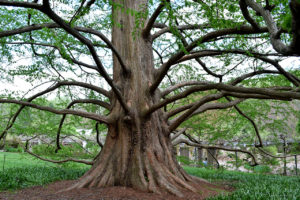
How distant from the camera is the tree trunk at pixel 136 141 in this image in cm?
522

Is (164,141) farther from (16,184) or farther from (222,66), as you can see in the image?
(16,184)

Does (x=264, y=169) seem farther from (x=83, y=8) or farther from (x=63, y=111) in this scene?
(x=83, y=8)

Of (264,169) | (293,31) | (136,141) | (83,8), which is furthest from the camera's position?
(264,169)

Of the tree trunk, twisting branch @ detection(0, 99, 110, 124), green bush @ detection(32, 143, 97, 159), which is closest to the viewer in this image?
twisting branch @ detection(0, 99, 110, 124)

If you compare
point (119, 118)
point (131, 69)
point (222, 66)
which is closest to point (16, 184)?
point (119, 118)

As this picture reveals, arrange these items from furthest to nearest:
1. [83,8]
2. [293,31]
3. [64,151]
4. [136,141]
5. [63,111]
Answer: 1. [64,151]
2. [136,141]
3. [63,111]
4. [83,8]
5. [293,31]

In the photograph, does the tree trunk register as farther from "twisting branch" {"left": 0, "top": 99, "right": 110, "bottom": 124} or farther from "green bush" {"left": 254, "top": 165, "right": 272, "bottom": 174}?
"green bush" {"left": 254, "top": 165, "right": 272, "bottom": 174}

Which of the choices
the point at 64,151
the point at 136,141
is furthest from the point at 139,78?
the point at 64,151

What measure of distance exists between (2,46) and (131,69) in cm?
322

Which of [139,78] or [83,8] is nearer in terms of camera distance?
[83,8]

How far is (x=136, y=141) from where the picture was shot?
556cm

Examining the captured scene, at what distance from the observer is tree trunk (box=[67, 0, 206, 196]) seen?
522cm

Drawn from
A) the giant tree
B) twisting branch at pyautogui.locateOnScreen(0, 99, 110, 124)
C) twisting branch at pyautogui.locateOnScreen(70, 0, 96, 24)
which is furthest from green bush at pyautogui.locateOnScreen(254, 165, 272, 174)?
twisting branch at pyautogui.locateOnScreen(70, 0, 96, 24)

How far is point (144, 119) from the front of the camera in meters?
5.67
